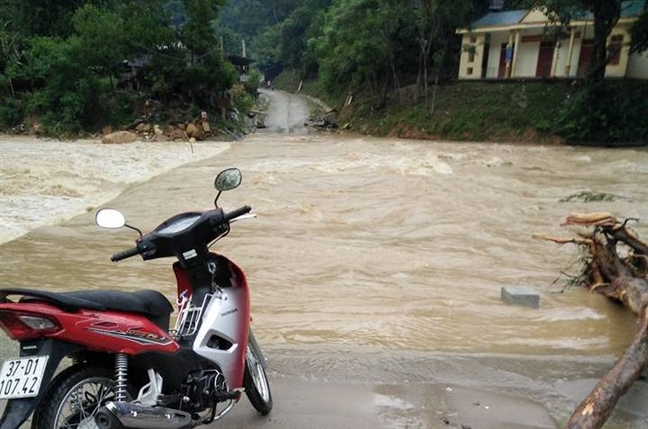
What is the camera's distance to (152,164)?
16234 mm

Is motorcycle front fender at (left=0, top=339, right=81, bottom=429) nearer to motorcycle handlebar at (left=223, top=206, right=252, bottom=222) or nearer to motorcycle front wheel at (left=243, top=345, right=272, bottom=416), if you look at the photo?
motorcycle handlebar at (left=223, top=206, right=252, bottom=222)

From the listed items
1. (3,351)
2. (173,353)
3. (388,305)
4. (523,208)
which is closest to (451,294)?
(388,305)

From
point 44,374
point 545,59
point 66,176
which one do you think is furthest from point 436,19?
point 44,374

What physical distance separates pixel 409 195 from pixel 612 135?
16.4m

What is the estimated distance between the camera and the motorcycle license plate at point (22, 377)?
1860 mm

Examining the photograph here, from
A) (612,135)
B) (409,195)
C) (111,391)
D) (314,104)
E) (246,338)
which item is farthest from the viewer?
(314,104)

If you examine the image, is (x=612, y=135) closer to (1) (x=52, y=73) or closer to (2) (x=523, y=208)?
(2) (x=523, y=208)

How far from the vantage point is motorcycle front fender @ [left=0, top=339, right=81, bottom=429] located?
1.81 meters

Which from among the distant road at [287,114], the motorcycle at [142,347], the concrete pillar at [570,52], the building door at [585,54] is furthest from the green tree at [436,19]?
the motorcycle at [142,347]

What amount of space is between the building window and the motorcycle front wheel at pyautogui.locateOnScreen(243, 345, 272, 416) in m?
28.1

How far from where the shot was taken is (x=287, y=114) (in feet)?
127

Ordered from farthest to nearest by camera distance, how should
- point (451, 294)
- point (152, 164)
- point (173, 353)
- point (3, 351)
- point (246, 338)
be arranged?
point (152, 164), point (451, 294), point (3, 351), point (246, 338), point (173, 353)

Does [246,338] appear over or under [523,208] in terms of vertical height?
over

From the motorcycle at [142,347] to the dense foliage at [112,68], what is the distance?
25.3 meters
